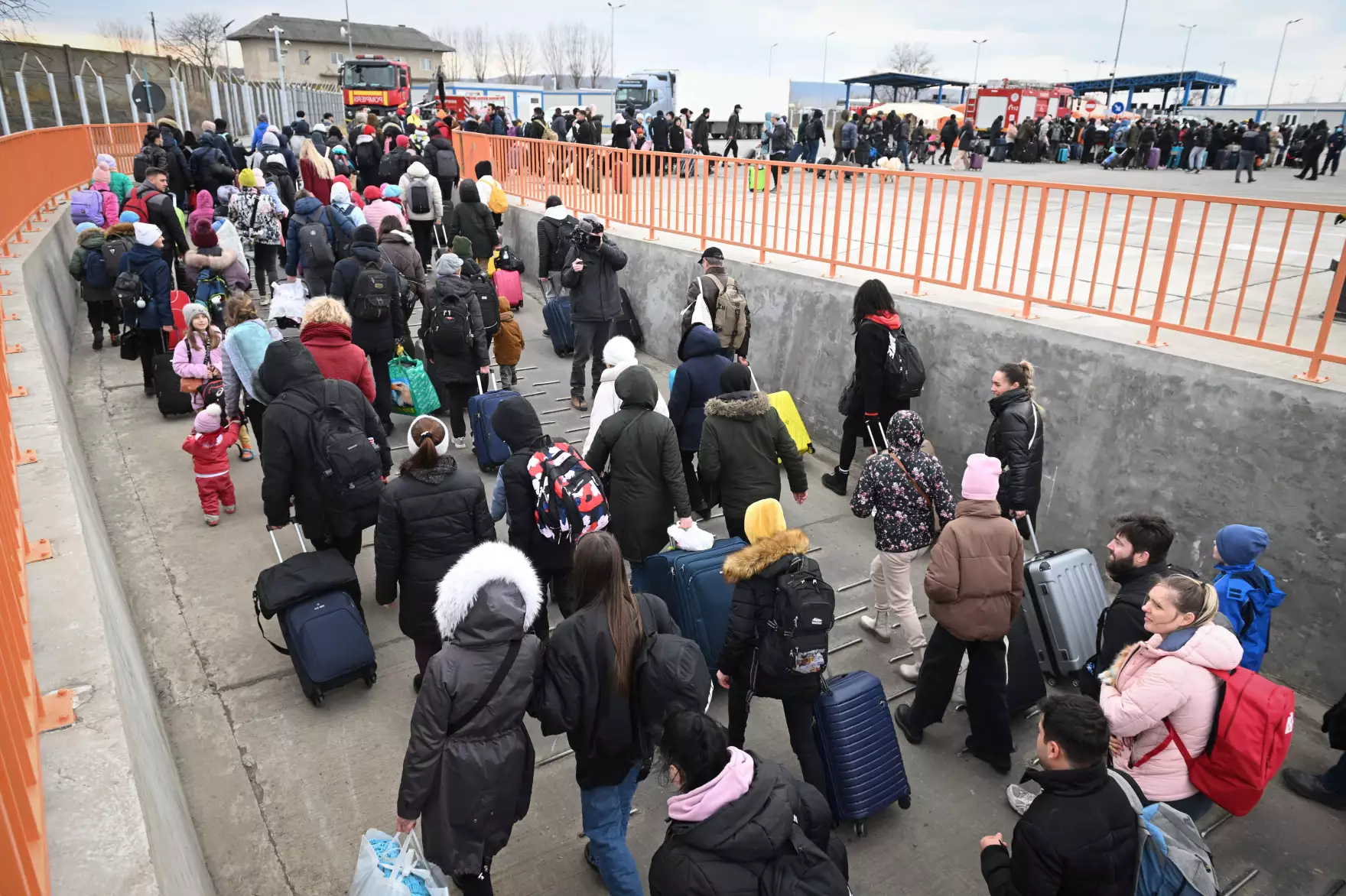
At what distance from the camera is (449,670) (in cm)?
286

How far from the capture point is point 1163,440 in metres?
5.42

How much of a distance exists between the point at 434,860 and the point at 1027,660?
328cm

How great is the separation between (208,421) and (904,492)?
5010mm

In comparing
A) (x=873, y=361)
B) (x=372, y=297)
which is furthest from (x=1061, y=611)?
(x=372, y=297)

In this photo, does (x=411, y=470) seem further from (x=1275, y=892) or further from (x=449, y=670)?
(x=1275, y=892)

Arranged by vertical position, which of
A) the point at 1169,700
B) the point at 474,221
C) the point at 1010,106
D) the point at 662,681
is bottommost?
the point at 1169,700

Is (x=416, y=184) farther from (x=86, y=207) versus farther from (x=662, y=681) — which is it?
(x=662, y=681)

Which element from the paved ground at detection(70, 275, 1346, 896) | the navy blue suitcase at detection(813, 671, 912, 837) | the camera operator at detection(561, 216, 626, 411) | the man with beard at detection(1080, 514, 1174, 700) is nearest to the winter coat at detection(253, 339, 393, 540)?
the paved ground at detection(70, 275, 1346, 896)

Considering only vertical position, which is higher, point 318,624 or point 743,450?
point 743,450

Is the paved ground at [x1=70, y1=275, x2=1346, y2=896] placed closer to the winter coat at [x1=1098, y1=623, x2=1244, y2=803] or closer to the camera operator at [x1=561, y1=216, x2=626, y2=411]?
the winter coat at [x1=1098, y1=623, x2=1244, y2=803]

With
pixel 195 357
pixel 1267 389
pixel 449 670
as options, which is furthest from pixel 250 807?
pixel 1267 389

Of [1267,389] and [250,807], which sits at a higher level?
[1267,389]

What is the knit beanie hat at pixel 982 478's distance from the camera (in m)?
4.01

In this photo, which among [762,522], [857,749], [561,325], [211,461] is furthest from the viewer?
[561,325]
